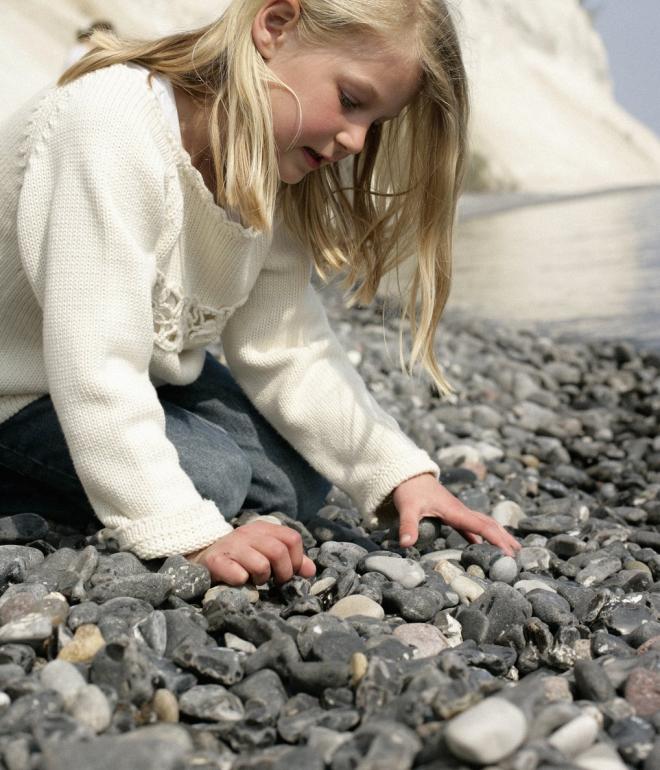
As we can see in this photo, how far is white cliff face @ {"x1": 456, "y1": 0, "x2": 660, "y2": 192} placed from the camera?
2720 centimetres

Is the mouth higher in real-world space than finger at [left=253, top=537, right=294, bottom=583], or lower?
higher

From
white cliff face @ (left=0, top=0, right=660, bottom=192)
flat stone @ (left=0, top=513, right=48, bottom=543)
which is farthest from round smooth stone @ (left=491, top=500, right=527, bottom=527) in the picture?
white cliff face @ (left=0, top=0, right=660, bottom=192)

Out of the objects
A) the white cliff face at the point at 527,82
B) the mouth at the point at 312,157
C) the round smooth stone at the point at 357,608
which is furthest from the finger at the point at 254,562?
the white cliff face at the point at 527,82

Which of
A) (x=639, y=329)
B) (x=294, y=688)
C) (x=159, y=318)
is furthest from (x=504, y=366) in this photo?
(x=294, y=688)

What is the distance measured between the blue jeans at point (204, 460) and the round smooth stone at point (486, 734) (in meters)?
1.09

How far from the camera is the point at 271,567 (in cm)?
179

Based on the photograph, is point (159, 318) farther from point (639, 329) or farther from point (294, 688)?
point (639, 329)

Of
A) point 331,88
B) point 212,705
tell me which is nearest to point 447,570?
point 212,705

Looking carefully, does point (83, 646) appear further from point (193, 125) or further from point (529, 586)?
point (193, 125)

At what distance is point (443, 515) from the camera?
215 cm

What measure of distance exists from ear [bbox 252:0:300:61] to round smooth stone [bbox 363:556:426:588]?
1.04 m

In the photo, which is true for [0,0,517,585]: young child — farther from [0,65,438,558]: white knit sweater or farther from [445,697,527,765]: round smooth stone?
[445,697,527,765]: round smooth stone

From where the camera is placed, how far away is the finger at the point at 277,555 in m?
1.74

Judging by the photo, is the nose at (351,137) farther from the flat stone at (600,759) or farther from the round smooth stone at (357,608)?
the flat stone at (600,759)
